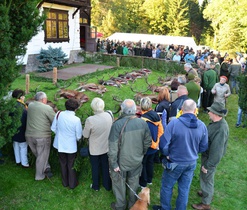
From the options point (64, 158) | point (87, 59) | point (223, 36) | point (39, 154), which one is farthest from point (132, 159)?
point (223, 36)

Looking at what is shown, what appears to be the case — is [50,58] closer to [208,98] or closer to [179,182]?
[208,98]

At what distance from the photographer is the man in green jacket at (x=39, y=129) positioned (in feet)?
17.6

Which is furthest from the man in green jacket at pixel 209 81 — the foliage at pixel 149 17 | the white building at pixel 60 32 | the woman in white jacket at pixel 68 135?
the foliage at pixel 149 17

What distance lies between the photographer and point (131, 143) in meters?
4.33

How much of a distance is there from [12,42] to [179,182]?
11.6ft

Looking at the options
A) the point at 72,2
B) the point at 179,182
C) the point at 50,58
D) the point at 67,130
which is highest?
the point at 72,2

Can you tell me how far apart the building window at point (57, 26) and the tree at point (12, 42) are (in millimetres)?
Answer: 14103

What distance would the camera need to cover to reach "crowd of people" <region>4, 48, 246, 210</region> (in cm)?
425

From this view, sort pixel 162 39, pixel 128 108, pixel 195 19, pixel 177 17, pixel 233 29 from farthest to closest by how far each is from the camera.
Result: pixel 195 19 → pixel 177 17 → pixel 233 29 → pixel 162 39 → pixel 128 108

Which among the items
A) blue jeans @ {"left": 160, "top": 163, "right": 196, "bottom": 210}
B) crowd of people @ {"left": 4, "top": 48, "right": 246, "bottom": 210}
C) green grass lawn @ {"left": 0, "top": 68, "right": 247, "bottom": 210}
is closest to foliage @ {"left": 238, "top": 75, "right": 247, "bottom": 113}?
green grass lawn @ {"left": 0, "top": 68, "right": 247, "bottom": 210}

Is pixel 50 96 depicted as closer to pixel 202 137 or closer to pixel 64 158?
pixel 64 158

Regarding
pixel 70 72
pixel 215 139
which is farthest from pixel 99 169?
pixel 70 72

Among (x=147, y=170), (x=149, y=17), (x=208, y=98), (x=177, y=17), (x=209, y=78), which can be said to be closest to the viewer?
(x=147, y=170)

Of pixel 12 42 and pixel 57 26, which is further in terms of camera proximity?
pixel 57 26
